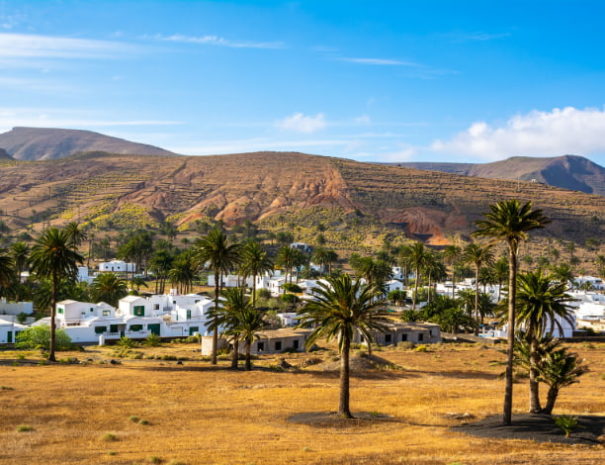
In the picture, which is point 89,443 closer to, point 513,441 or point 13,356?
point 513,441

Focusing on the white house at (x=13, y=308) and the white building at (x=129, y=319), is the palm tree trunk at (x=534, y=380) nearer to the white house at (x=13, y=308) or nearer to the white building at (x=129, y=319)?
the white building at (x=129, y=319)

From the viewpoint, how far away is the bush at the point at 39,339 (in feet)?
206

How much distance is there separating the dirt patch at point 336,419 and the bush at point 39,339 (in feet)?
130

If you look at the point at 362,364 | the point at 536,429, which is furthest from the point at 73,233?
the point at 536,429

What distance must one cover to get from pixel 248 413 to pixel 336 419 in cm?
504

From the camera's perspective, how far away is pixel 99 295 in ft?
291

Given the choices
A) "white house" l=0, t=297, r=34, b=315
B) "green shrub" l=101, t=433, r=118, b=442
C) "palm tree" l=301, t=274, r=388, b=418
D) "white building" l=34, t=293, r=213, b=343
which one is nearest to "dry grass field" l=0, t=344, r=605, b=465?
"green shrub" l=101, t=433, r=118, b=442

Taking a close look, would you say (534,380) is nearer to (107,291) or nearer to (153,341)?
(153,341)

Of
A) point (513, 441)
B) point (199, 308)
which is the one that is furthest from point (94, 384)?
point (199, 308)

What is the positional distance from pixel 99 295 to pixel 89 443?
218 feet

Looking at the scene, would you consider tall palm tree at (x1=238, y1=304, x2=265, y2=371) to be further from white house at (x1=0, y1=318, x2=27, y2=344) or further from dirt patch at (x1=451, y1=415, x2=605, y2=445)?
white house at (x1=0, y1=318, x2=27, y2=344)

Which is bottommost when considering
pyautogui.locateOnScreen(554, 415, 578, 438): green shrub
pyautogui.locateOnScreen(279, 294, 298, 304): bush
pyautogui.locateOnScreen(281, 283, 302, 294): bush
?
pyautogui.locateOnScreen(554, 415, 578, 438): green shrub

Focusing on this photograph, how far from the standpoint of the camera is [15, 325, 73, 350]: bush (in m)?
62.7

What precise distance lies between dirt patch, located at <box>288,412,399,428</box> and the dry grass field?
17.4 inches
